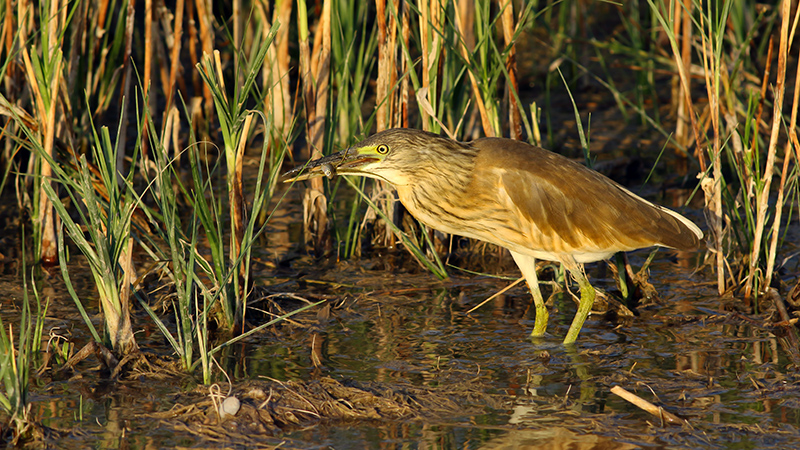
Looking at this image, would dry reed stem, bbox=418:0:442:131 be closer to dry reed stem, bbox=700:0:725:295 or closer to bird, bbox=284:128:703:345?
bird, bbox=284:128:703:345

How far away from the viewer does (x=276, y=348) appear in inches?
173

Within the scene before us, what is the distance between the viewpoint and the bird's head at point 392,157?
14.6 feet

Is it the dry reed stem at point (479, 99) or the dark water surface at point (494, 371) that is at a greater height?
the dry reed stem at point (479, 99)

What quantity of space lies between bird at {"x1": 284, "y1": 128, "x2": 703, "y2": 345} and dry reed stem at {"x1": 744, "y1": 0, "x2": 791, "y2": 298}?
35 centimetres

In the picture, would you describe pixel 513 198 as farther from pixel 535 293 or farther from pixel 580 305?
pixel 580 305

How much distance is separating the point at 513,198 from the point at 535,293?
52 cm

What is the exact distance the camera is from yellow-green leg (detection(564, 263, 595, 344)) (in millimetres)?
4508

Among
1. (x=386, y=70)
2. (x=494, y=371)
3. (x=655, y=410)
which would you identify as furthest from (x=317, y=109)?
(x=655, y=410)

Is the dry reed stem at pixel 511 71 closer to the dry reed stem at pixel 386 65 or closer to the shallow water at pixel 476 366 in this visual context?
the dry reed stem at pixel 386 65

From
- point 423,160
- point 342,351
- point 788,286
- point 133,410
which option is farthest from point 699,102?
point 133,410

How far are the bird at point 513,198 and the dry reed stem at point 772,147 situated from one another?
348 millimetres

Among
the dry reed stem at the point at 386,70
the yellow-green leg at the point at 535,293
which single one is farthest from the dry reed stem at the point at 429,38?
the yellow-green leg at the point at 535,293

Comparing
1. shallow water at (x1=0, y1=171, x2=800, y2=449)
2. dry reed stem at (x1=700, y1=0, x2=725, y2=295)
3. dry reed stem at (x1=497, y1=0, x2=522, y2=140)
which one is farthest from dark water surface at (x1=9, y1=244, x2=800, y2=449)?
dry reed stem at (x1=497, y1=0, x2=522, y2=140)

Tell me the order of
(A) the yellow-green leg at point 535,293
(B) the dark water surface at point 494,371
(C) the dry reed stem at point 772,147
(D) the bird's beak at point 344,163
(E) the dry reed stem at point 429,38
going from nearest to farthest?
(B) the dark water surface at point 494,371 < (C) the dry reed stem at point 772,147 < (D) the bird's beak at point 344,163 < (A) the yellow-green leg at point 535,293 < (E) the dry reed stem at point 429,38
